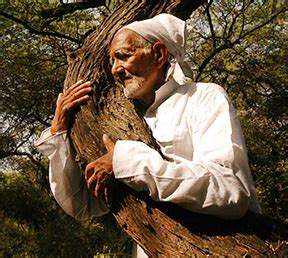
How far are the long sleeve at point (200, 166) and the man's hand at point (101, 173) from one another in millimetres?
67

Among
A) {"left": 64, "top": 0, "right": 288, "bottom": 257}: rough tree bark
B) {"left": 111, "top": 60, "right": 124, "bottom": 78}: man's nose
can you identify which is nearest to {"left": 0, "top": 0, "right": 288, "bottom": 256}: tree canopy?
{"left": 64, "top": 0, "right": 288, "bottom": 257}: rough tree bark

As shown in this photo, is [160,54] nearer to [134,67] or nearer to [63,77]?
[134,67]

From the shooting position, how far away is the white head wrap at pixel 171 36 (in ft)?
7.75

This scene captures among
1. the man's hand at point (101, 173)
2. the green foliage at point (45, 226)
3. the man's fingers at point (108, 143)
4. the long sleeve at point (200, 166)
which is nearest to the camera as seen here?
the long sleeve at point (200, 166)

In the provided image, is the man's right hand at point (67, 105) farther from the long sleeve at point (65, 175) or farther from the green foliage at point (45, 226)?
the green foliage at point (45, 226)

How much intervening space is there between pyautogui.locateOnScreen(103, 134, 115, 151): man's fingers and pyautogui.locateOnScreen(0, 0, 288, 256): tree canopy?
8874 millimetres

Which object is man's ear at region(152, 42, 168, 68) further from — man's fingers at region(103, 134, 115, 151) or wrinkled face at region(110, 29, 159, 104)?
man's fingers at region(103, 134, 115, 151)

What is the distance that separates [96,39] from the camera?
111 inches

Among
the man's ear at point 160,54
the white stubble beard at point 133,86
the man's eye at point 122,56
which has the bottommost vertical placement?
the white stubble beard at point 133,86

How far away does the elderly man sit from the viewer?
1948mm

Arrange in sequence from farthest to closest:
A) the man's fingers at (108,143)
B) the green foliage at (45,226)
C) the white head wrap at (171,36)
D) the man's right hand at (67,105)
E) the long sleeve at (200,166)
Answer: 1. the green foliage at (45,226)
2. the man's right hand at (67,105)
3. the white head wrap at (171,36)
4. the man's fingers at (108,143)
5. the long sleeve at (200,166)

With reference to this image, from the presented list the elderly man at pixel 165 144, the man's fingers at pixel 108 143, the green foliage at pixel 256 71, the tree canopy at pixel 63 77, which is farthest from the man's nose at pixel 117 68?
the green foliage at pixel 256 71

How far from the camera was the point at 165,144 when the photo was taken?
2201 millimetres

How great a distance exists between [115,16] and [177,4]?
1.75 feet
